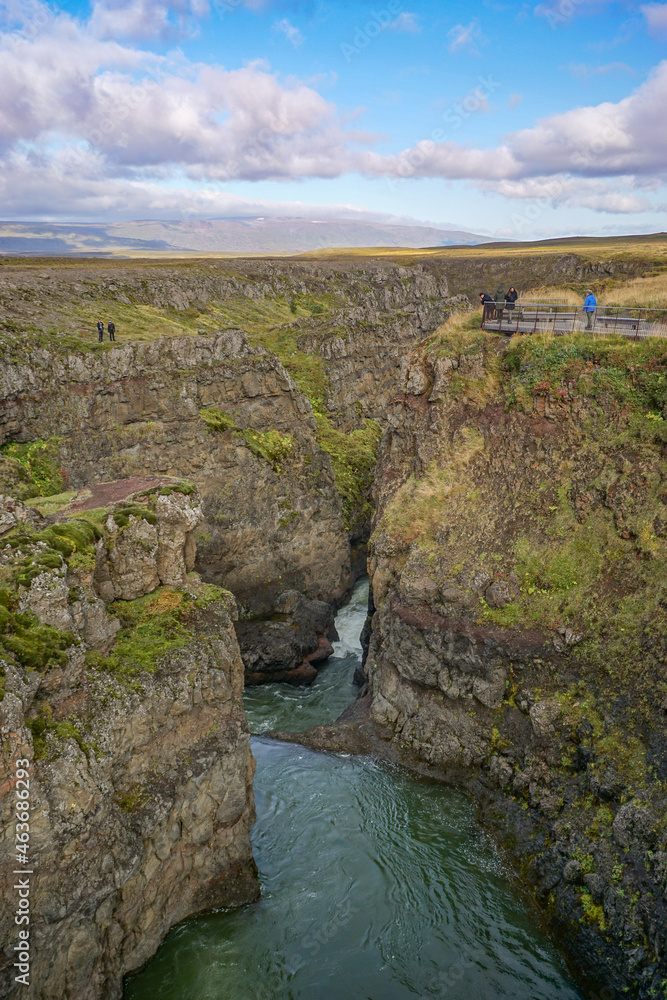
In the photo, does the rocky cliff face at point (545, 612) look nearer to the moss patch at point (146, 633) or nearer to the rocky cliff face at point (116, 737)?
the rocky cliff face at point (116, 737)

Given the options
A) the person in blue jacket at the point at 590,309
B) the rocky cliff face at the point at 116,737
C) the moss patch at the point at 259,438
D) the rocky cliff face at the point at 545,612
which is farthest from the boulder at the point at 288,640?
the person in blue jacket at the point at 590,309

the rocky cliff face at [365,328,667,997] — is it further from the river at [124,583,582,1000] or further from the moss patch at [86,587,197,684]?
the moss patch at [86,587,197,684]

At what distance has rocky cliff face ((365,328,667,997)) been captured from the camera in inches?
679

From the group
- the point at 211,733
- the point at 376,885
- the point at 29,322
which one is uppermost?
the point at 29,322

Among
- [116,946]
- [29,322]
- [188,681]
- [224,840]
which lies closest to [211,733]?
[188,681]

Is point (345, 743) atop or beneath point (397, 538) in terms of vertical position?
beneath

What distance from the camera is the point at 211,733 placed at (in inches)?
689

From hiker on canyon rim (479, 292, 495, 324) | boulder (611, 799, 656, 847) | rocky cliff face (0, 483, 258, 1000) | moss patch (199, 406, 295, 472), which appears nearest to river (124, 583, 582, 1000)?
rocky cliff face (0, 483, 258, 1000)

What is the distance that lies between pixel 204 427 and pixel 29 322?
13370 millimetres

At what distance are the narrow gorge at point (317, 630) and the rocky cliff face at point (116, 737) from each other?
0.07 metres

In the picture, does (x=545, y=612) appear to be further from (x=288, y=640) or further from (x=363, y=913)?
(x=288, y=640)

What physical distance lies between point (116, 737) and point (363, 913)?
9.77 m

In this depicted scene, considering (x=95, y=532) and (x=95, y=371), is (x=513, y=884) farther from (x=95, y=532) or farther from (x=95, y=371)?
(x=95, y=371)

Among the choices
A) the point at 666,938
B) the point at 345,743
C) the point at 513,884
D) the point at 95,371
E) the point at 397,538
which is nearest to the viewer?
the point at 666,938
